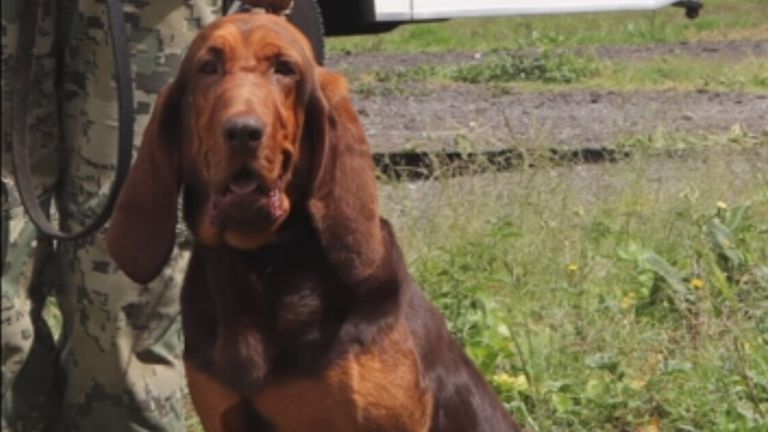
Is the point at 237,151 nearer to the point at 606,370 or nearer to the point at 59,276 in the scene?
the point at 59,276

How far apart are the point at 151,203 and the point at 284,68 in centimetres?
39

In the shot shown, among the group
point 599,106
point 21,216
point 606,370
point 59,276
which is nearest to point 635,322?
point 606,370

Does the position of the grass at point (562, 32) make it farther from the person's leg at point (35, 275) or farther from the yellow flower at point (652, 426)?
the person's leg at point (35, 275)

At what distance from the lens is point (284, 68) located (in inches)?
120

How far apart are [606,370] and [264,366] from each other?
5.41 feet

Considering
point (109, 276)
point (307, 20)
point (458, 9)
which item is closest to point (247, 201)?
point (109, 276)

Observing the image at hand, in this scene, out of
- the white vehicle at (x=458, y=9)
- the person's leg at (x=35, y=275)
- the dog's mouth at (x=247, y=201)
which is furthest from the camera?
the white vehicle at (x=458, y=9)

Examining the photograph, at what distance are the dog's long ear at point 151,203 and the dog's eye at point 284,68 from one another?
0.23 meters

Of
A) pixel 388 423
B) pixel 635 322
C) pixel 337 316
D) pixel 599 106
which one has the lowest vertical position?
pixel 599 106

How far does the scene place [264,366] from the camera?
315 centimetres

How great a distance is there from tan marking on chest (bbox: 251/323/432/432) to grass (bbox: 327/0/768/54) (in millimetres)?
11640

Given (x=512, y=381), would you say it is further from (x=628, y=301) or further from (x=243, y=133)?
(x=243, y=133)

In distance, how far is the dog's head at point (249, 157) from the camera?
2920 millimetres

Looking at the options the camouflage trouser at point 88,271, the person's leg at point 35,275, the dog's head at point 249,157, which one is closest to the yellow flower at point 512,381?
the camouflage trouser at point 88,271
